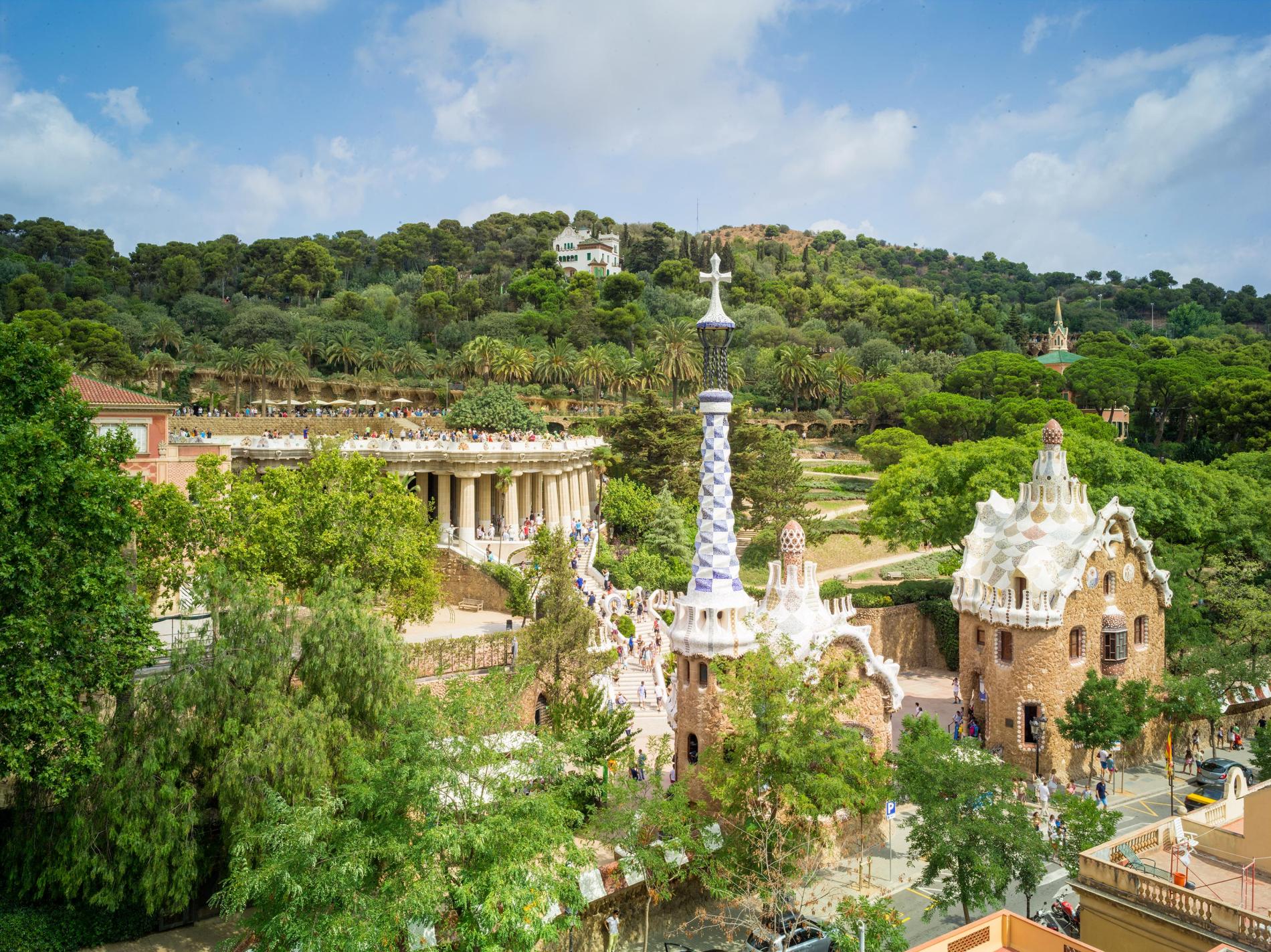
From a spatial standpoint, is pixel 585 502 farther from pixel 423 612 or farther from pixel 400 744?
pixel 400 744

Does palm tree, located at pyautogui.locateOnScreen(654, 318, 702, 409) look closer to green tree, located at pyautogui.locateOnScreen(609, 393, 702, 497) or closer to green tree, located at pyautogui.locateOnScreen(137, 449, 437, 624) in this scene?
green tree, located at pyautogui.locateOnScreen(609, 393, 702, 497)

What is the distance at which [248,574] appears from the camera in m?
27.5

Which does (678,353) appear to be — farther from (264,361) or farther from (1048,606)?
(1048,606)

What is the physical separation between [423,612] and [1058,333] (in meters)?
117

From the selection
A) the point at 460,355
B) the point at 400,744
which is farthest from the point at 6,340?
the point at 460,355

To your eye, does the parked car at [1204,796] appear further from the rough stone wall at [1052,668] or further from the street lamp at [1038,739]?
the street lamp at [1038,739]

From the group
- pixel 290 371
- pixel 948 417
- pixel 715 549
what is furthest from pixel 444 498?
pixel 948 417

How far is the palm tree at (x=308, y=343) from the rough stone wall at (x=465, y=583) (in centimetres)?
5586

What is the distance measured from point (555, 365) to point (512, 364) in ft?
25.4

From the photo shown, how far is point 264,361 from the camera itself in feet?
261

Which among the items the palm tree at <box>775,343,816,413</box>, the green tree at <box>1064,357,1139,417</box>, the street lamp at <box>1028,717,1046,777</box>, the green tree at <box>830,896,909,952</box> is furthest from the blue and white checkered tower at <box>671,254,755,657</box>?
the palm tree at <box>775,343,816,413</box>

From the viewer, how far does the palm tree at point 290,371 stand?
264 ft

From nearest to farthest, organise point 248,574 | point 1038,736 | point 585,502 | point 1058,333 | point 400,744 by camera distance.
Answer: point 400,744 → point 248,574 → point 1038,736 → point 585,502 → point 1058,333

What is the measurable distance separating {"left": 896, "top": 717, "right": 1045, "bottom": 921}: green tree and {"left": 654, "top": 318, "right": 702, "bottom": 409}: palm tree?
199ft
